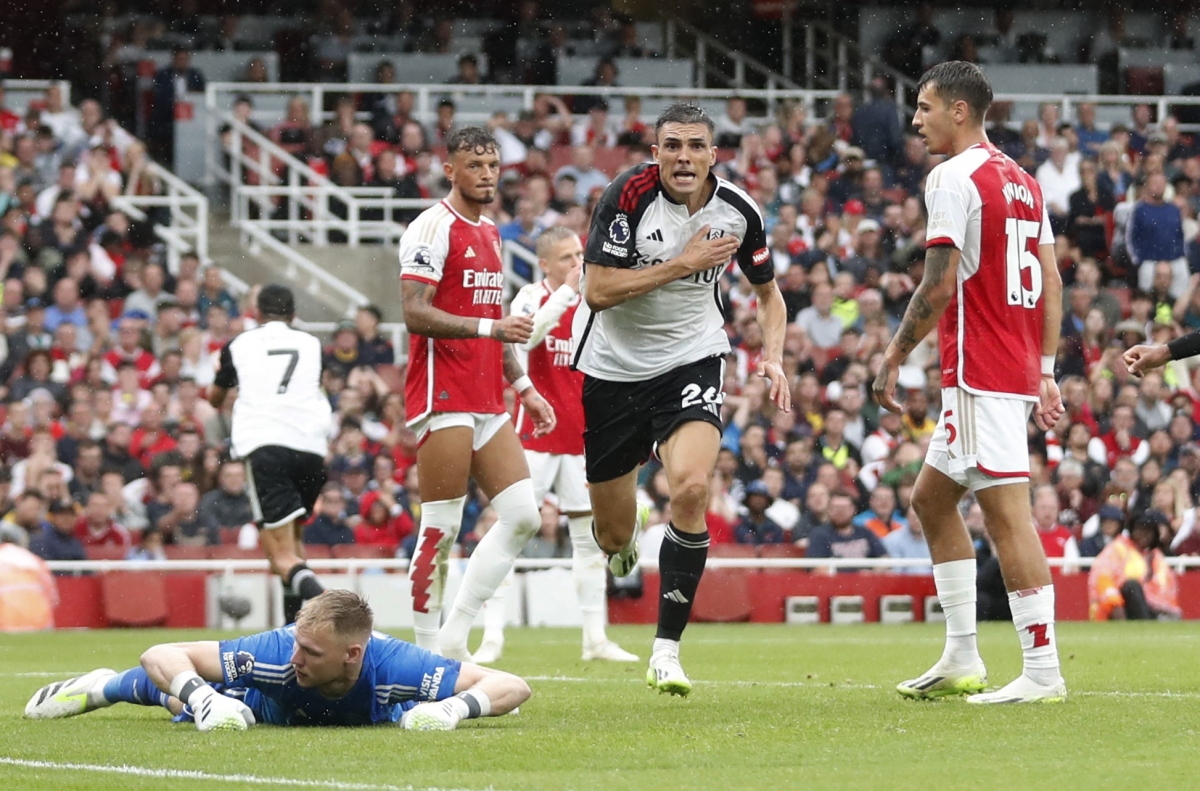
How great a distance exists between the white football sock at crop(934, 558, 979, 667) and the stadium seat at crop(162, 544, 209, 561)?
10179mm

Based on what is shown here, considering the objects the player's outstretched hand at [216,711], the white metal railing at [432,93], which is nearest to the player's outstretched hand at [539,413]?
the player's outstretched hand at [216,711]

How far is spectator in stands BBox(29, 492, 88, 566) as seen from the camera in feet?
55.1

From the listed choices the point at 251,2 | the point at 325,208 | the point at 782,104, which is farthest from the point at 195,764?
the point at 251,2

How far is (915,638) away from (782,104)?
12913 millimetres

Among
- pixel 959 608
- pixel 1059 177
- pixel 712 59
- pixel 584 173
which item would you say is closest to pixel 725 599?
pixel 584 173

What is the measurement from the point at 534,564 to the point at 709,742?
34.8ft

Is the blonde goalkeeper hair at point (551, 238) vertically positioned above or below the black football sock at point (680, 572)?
above

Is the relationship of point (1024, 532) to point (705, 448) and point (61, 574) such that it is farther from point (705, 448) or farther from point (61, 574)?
point (61, 574)

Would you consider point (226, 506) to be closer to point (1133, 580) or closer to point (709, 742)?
point (1133, 580)

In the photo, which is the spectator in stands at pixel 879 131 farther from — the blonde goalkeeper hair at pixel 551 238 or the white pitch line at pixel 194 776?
the white pitch line at pixel 194 776

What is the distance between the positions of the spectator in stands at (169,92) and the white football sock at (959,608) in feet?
57.7

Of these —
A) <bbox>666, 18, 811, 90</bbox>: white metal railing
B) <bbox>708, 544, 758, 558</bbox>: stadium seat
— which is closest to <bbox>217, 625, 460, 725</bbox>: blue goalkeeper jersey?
<bbox>708, 544, 758, 558</bbox>: stadium seat

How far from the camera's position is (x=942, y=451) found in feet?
25.9

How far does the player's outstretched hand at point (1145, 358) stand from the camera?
25.6 ft
